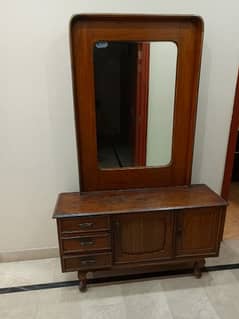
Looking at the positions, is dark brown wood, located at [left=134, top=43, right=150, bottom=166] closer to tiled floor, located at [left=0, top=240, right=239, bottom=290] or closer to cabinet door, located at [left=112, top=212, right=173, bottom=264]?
cabinet door, located at [left=112, top=212, right=173, bottom=264]

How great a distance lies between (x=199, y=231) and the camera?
1661mm

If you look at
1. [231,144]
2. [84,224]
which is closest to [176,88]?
[231,144]

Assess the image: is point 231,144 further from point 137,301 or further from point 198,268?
point 137,301

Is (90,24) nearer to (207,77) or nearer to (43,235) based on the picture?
(207,77)

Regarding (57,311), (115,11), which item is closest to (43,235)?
(57,311)

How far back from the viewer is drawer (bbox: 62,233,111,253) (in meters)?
1.56

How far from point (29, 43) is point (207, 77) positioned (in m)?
1.20

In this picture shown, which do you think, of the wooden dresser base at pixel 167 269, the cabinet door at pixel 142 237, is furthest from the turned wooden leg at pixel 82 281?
the cabinet door at pixel 142 237

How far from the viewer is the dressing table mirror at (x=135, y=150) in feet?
4.93

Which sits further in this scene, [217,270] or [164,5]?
[217,270]

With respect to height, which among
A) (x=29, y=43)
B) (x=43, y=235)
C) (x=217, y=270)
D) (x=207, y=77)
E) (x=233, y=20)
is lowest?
(x=217, y=270)

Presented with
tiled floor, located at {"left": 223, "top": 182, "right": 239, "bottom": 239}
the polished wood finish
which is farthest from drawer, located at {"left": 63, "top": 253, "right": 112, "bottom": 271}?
tiled floor, located at {"left": 223, "top": 182, "right": 239, "bottom": 239}

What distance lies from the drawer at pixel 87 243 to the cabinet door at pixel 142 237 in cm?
7

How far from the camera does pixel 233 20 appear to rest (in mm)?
1620
